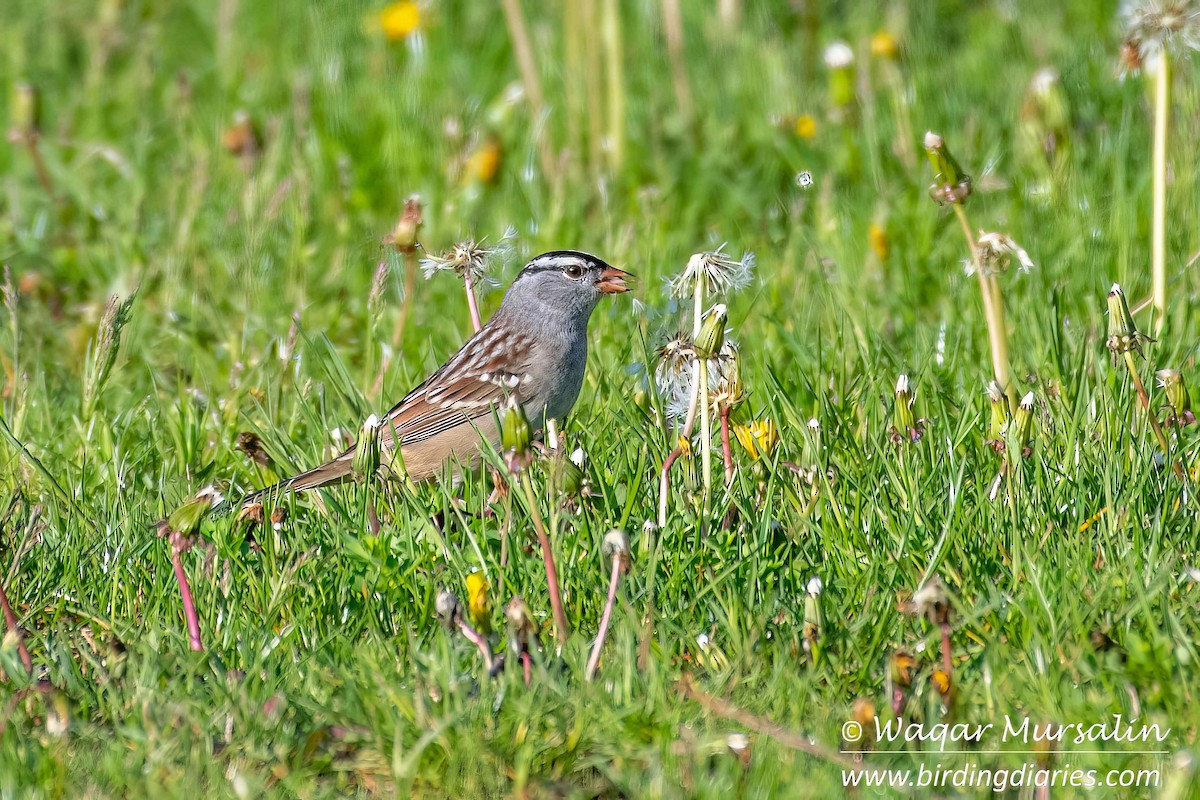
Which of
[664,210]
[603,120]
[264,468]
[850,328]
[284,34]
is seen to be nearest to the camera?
[264,468]

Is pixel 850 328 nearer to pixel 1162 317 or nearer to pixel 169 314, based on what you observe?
pixel 1162 317

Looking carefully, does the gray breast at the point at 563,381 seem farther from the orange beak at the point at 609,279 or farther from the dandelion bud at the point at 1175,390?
the dandelion bud at the point at 1175,390

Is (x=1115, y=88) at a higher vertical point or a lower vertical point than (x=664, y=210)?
higher

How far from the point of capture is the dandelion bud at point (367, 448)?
11.9ft

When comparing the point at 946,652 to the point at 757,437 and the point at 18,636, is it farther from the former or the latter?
the point at 18,636

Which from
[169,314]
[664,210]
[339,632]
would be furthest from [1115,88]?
[339,632]

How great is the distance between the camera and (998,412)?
403cm

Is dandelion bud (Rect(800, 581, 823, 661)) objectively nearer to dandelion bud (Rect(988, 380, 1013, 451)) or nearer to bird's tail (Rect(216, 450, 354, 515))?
dandelion bud (Rect(988, 380, 1013, 451))

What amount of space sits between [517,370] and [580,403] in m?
0.30

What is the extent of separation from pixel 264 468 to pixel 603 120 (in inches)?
134

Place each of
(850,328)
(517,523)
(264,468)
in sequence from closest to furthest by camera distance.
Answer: (517,523) → (264,468) → (850,328)

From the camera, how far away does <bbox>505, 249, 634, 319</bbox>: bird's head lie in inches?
210

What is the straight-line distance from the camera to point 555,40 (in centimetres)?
872

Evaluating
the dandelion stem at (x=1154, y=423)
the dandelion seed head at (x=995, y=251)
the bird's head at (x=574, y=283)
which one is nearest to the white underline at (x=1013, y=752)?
the dandelion stem at (x=1154, y=423)
